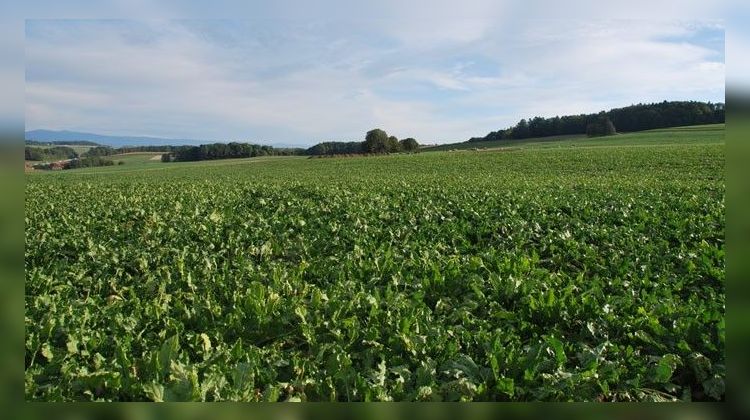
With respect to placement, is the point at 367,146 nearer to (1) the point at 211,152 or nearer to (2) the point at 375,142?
(2) the point at 375,142

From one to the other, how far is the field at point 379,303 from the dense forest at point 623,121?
72.7m

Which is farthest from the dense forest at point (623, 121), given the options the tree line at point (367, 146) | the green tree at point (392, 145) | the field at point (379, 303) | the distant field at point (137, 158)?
the distant field at point (137, 158)

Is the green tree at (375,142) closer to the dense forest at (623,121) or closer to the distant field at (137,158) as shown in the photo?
the dense forest at (623,121)

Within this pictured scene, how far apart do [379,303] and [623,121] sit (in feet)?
334

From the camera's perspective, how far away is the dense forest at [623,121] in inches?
3312

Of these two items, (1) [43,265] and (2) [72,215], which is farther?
(2) [72,215]

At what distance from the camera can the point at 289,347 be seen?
212 inches

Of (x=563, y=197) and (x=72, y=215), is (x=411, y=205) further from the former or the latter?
(x=72, y=215)

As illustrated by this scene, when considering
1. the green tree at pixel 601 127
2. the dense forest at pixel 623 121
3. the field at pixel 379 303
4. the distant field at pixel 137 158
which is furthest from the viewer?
the distant field at pixel 137 158

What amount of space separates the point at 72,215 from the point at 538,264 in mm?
11772

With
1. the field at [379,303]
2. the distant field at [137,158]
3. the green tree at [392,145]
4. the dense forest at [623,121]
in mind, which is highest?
the dense forest at [623,121]

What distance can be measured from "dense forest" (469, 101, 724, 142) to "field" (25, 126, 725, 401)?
7273 centimetres
